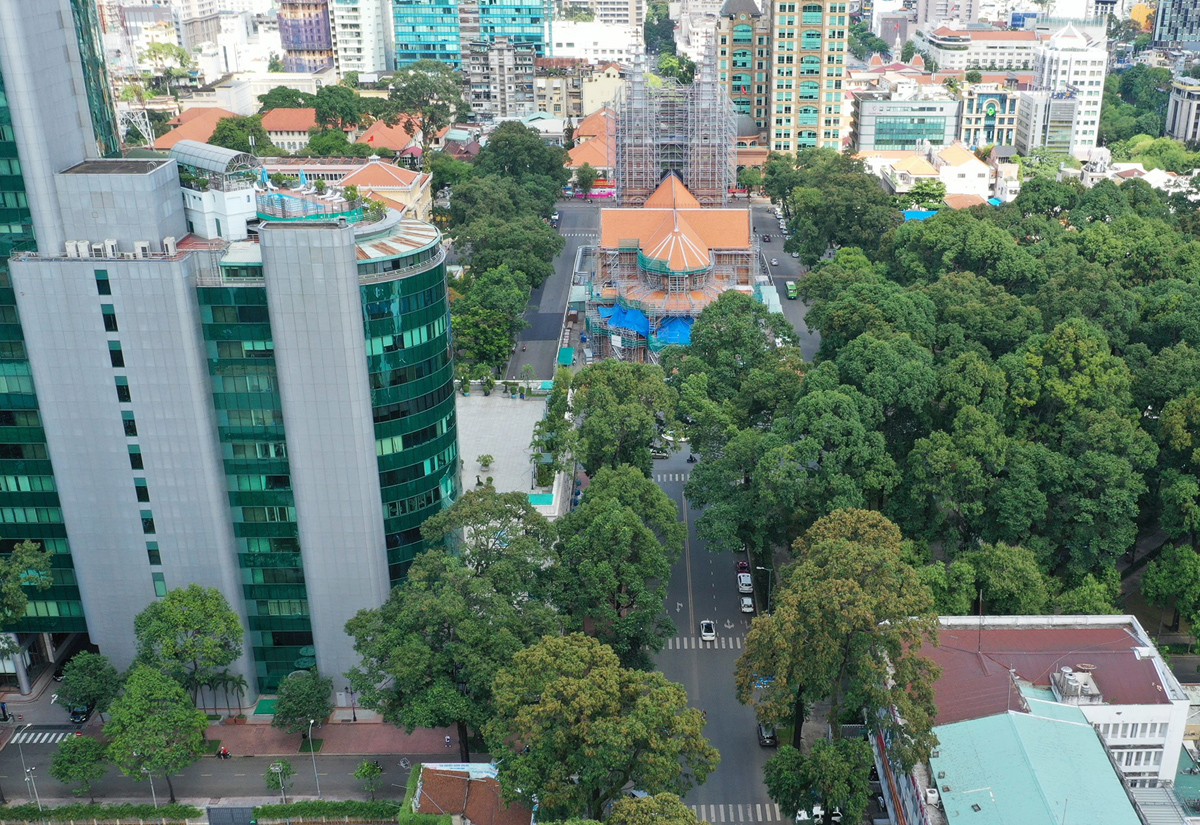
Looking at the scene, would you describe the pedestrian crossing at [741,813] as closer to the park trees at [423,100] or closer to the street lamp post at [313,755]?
the street lamp post at [313,755]

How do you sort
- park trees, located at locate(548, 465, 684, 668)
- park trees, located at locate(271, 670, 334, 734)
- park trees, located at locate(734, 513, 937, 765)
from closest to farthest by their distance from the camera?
park trees, located at locate(734, 513, 937, 765)
park trees, located at locate(271, 670, 334, 734)
park trees, located at locate(548, 465, 684, 668)

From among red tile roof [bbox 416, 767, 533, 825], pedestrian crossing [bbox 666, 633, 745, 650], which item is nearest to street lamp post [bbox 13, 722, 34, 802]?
red tile roof [bbox 416, 767, 533, 825]

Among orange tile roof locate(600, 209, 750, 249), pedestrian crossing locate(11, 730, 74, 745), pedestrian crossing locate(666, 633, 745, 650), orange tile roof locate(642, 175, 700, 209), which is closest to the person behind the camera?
pedestrian crossing locate(11, 730, 74, 745)

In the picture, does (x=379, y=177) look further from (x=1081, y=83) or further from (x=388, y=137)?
(x=1081, y=83)

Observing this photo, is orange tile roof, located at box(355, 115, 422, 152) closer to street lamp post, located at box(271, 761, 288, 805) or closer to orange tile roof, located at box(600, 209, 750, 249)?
orange tile roof, located at box(600, 209, 750, 249)

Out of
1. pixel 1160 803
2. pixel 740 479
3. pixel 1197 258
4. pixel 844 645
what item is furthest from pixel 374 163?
pixel 1160 803

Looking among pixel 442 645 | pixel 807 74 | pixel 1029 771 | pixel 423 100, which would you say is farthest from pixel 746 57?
pixel 1029 771

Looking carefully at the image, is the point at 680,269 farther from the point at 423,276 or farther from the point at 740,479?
the point at 423,276
